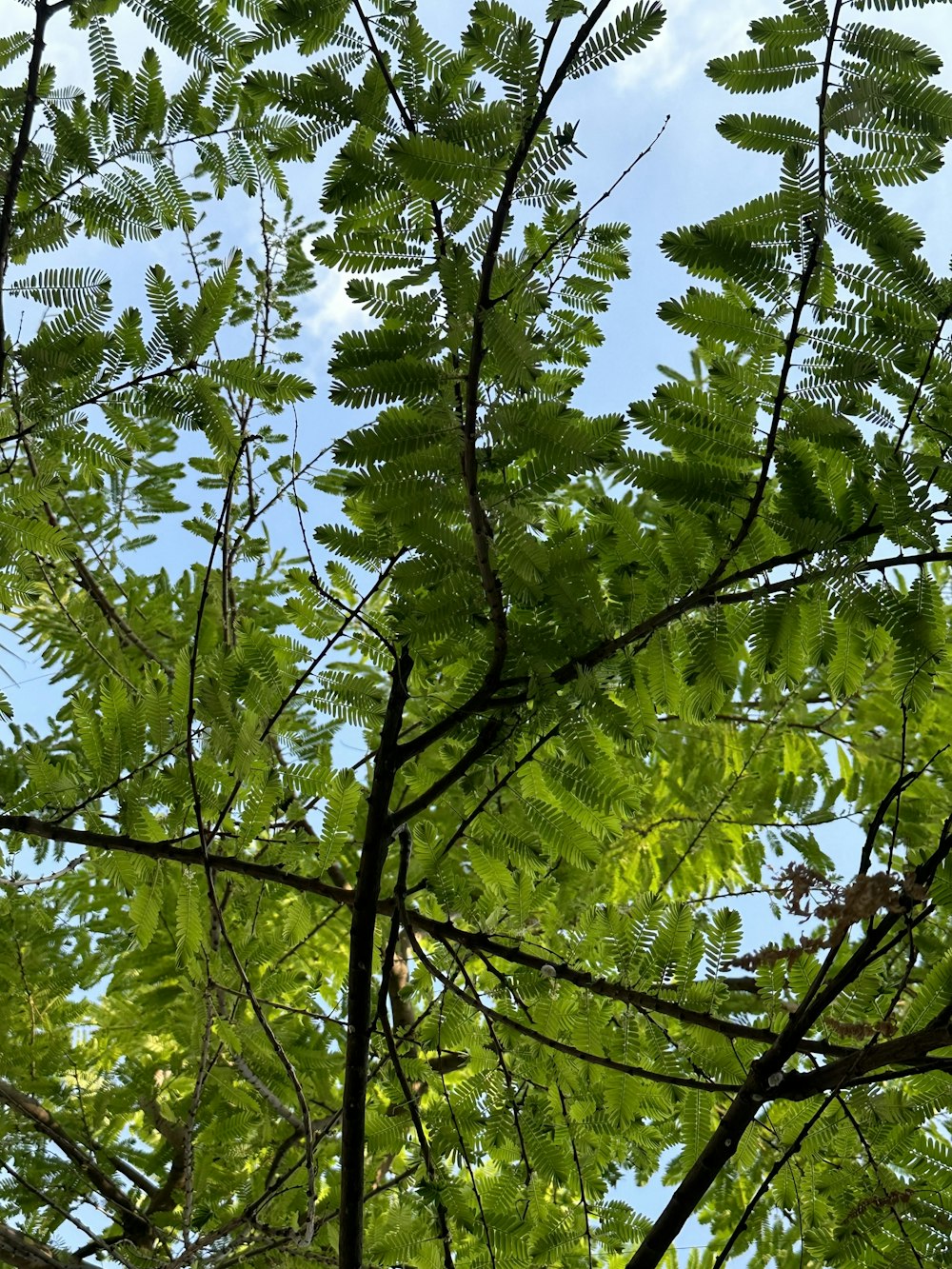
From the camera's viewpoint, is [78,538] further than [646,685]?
Yes

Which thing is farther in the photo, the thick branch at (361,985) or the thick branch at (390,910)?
the thick branch at (390,910)

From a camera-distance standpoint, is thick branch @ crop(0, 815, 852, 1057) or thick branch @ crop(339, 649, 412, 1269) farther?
thick branch @ crop(0, 815, 852, 1057)

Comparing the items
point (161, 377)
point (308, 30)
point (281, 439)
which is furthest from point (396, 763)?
point (281, 439)

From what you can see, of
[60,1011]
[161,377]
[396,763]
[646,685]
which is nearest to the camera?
[396,763]

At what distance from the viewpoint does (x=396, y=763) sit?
89.8 inches

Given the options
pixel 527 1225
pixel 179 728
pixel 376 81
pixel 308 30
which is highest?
pixel 308 30

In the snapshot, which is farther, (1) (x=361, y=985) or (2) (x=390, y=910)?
(2) (x=390, y=910)

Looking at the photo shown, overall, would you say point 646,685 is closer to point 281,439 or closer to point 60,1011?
point 281,439

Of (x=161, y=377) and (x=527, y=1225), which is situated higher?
(x=161, y=377)

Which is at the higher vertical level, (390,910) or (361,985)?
(390,910)

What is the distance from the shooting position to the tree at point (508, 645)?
182 centimetres

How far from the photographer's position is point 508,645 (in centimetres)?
217

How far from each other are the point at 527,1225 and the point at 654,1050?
599 mm

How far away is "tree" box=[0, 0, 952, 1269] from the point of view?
5.98ft
